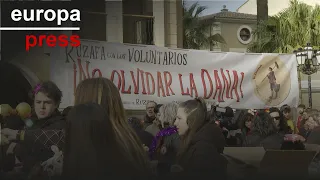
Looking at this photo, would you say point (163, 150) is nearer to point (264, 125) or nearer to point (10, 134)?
point (264, 125)

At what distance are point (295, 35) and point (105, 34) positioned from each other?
35.4 ft

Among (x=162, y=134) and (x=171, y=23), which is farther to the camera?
(x=171, y=23)

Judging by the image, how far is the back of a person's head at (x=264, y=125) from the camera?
535 centimetres

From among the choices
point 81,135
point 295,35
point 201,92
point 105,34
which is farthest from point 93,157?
point 295,35

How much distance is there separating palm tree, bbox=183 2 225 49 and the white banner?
1741cm

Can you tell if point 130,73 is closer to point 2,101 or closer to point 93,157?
point 2,101

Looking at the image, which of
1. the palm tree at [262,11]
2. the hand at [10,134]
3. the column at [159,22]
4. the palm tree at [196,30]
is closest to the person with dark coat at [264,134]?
the hand at [10,134]

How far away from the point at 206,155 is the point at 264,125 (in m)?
2.21

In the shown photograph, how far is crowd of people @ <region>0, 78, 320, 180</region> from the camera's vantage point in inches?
96.2

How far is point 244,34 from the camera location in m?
33.5

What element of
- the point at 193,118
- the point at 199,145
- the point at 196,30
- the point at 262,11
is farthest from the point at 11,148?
the point at 196,30

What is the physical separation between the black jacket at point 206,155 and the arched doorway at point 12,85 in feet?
9.39

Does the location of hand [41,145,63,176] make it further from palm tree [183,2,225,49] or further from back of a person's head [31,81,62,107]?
palm tree [183,2,225,49]

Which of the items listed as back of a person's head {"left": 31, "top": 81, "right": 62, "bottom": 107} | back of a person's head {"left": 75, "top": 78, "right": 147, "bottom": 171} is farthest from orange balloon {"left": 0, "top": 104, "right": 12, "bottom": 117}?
back of a person's head {"left": 75, "top": 78, "right": 147, "bottom": 171}
